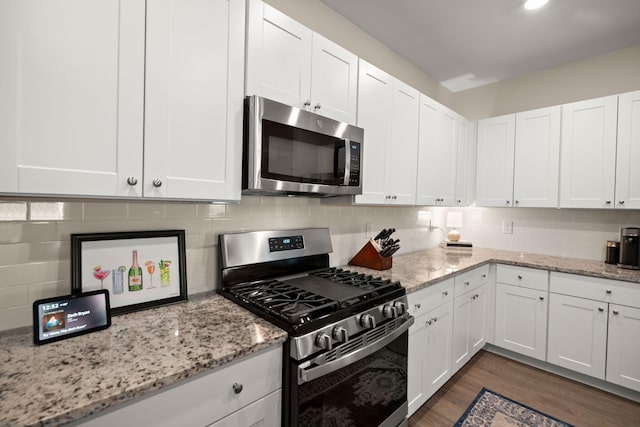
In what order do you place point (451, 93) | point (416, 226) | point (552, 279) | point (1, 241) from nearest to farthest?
point (1, 241), point (552, 279), point (416, 226), point (451, 93)

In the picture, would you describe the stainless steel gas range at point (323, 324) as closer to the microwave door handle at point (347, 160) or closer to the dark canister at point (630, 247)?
the microwave door handle at point (347, 160)

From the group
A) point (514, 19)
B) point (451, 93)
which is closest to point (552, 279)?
point (514, 19)

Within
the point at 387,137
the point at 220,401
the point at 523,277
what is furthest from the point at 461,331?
the point at 220,401

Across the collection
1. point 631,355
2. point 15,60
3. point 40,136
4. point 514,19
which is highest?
point 514,19

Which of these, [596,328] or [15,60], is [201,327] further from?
[596,328]

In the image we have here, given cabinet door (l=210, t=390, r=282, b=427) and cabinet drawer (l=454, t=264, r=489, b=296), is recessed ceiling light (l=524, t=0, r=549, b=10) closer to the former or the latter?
cabinet drawer (l=454, t=264, r=489, b=296)

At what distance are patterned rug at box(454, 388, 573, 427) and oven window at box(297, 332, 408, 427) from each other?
689 millimetres

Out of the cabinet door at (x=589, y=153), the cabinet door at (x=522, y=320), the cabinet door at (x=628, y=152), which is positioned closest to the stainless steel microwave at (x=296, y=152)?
the cabinet door at (x=522, y=320)

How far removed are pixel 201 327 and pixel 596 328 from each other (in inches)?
113

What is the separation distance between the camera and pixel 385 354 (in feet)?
4.92

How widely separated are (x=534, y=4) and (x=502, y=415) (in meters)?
2.80

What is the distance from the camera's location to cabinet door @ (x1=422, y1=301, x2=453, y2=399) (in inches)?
77.2

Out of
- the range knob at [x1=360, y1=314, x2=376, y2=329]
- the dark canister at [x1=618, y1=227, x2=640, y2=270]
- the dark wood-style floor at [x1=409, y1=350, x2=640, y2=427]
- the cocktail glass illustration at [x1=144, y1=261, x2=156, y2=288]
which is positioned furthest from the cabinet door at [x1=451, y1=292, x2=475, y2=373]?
the cocktail glass illustration at [x1=144, y1=261, x2=156, y2=288]

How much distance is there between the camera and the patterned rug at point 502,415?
1931mm
